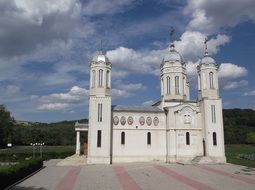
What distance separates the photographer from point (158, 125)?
129ft

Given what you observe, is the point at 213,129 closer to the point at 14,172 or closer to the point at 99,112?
the point at 99,112

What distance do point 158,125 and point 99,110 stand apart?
308 inches

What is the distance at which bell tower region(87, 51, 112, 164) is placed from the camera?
36125mm

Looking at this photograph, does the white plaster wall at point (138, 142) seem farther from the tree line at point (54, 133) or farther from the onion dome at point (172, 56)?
the tree line at point (54, 133)

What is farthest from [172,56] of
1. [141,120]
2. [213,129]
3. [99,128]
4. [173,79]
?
[99,128]

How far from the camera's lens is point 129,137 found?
38.3 m

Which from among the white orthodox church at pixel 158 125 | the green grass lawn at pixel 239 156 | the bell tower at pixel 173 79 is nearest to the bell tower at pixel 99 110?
the white orthodox church at pixel 158 125

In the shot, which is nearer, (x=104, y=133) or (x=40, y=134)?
(x=104, y=133)

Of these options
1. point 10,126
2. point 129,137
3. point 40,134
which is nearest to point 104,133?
point 129,137

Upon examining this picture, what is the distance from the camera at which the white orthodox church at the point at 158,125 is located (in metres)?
37.0

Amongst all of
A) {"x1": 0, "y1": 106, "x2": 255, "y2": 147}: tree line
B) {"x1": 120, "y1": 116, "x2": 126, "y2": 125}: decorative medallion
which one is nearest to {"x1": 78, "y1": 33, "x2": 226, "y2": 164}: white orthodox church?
{"x1": 120, "y1": 116, "x2": 126, "y2": 125}: decorative medallion

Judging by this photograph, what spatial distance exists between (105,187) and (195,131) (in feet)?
73.4

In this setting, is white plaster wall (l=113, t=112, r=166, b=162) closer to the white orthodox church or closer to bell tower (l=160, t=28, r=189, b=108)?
the white orthodox church

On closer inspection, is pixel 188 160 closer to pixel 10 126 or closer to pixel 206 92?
pixel 206 92
